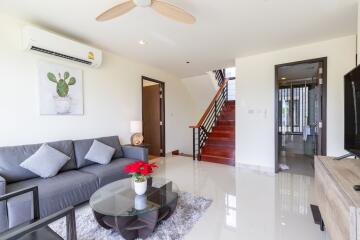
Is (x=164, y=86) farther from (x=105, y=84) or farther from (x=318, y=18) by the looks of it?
(x=318, y=18)

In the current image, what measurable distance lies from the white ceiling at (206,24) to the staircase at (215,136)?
2.08 metres

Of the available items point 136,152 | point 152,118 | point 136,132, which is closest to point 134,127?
point 136,132

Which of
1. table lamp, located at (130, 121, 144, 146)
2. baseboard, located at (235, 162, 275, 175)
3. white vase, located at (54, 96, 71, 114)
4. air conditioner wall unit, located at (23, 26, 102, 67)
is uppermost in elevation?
air conditioner wall unit, located at (23, 26, 102, 67)

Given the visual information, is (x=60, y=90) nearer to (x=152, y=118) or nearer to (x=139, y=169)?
(x=139, y=169)

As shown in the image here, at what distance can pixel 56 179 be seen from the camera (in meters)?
2.16

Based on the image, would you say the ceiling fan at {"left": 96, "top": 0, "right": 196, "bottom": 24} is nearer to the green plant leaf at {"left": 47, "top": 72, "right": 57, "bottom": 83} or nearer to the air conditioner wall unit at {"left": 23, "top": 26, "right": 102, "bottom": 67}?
the air conditioner wall unit at {"left": 23, "top": 26, "right": 102, "bottom": 67}

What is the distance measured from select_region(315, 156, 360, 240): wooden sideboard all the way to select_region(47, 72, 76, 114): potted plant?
346 centimetres

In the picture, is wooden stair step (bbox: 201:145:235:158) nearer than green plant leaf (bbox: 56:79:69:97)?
No

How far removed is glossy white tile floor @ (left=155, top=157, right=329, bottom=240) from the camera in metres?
1.77

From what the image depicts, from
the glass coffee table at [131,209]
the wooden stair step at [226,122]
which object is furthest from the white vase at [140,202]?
the wooden stair step at [226,122]

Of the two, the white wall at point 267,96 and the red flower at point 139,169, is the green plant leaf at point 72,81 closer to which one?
the red flower at point 139,169

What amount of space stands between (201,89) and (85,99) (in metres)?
3.95

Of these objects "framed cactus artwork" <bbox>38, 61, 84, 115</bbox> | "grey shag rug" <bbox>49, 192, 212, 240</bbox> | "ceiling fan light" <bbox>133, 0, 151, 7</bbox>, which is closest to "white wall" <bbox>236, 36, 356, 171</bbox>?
"grey shag rug" <bbox>49, 192, 212, 240</bbox>

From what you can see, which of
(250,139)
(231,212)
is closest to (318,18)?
(250,139)
